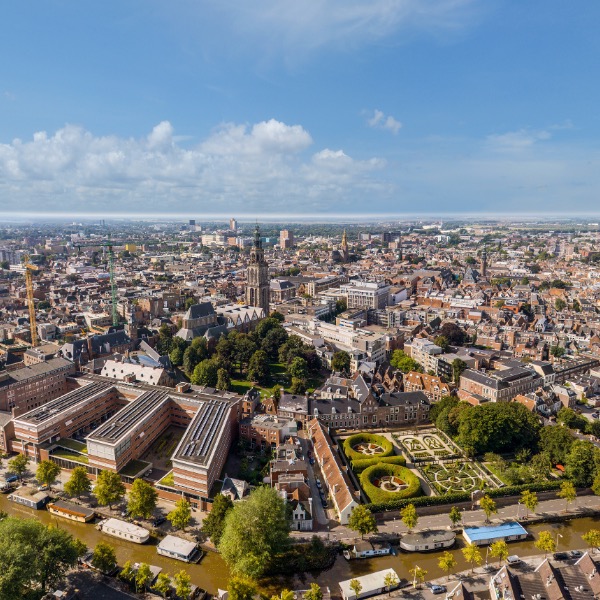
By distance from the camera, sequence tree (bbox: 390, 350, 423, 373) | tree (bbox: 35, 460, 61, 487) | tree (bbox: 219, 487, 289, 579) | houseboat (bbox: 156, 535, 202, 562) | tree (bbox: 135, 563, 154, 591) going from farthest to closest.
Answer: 1. tree (bbox: 390, 350, 423, 373)
2. tree (bbox: 35, 460, 61, 487)
3. houseboat (bbox: 156, 535, 202, 562)
4. tree (bbox: 219, 487, 289, 579)
5. tree (bbox: 135, 563, 154, 591)

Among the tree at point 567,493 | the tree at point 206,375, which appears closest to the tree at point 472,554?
the tree at point 567,493

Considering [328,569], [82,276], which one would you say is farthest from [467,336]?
[82,276]

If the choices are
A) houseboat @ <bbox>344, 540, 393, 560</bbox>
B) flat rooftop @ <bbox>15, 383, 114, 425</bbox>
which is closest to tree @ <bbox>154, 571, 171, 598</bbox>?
houseboat @ <bbox>344, 540, 393, 560</bbox>

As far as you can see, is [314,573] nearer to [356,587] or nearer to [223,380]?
[356,587]

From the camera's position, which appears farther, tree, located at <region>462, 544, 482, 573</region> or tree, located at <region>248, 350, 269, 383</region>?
tree, located at <region>248, 350, 269, 383</region>

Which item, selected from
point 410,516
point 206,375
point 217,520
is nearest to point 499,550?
point 410,516

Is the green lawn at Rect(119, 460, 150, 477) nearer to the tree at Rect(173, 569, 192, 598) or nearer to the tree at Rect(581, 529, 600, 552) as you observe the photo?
the tree at Rect(173, 569, 192, 598)

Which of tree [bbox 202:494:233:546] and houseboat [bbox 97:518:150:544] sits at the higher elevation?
tree [bbox 202:494:233:546]
